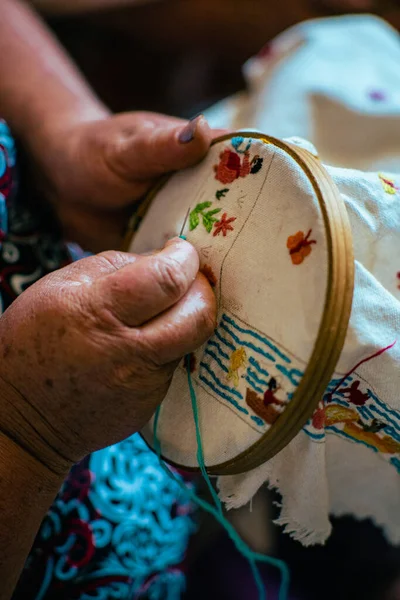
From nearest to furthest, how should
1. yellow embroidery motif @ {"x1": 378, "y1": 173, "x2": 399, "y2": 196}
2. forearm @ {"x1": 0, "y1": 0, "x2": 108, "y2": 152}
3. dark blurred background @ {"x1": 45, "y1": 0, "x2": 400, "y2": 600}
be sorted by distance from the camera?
yellow embroidery motif @ {"x1": 378, "y1": 173, "x2": 399, "y2": 196}
forearm @ {"x1": 0, "y1": 0, "x2": 108, "y2": 152}
dark blurred background @ {"x1": 45, "y1": 0, "x2": 400, "y2": 600}

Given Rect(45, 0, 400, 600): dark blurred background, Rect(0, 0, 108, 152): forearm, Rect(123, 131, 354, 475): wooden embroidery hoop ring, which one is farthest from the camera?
Rect(45, 0, 400, 600): dark blurred background

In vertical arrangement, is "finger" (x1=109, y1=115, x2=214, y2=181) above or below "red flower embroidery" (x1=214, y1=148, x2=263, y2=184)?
above

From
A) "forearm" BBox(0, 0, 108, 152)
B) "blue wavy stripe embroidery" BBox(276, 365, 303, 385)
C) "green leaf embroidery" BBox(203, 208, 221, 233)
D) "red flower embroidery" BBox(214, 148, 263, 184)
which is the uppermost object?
"forearm" BBox(0, 0, 108, 152)

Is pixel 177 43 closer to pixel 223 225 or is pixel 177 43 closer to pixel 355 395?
pixel 223 225

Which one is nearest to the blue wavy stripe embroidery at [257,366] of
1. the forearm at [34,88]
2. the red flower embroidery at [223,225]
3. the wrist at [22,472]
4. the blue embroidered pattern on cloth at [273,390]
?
the blue embroidered pattern on cloth at [273,390]

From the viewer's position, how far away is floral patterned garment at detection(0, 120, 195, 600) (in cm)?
60

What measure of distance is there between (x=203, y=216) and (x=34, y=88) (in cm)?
43

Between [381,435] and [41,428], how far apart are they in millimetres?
312

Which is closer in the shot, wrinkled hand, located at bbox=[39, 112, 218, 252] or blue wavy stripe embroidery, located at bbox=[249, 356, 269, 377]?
blue wavy stripe embroidery, located at bbox=[249, 356, 269, 377]

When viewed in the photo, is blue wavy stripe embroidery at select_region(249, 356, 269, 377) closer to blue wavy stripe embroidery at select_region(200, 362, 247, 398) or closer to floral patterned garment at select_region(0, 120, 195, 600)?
blue wavy stripe embroidery at select_region(200, 362, 247, 398)

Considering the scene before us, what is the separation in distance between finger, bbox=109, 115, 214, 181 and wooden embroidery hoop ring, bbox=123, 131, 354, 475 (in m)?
0.15

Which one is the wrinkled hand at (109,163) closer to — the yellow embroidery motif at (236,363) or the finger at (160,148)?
the finger at (160,148)

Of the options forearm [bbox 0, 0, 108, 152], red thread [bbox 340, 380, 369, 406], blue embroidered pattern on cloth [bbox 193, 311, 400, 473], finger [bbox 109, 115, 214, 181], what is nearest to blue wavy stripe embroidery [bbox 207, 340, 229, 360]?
blue embroidered pattern on cloth [bbox 193, 311, 400, 473]

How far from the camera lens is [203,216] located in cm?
51
